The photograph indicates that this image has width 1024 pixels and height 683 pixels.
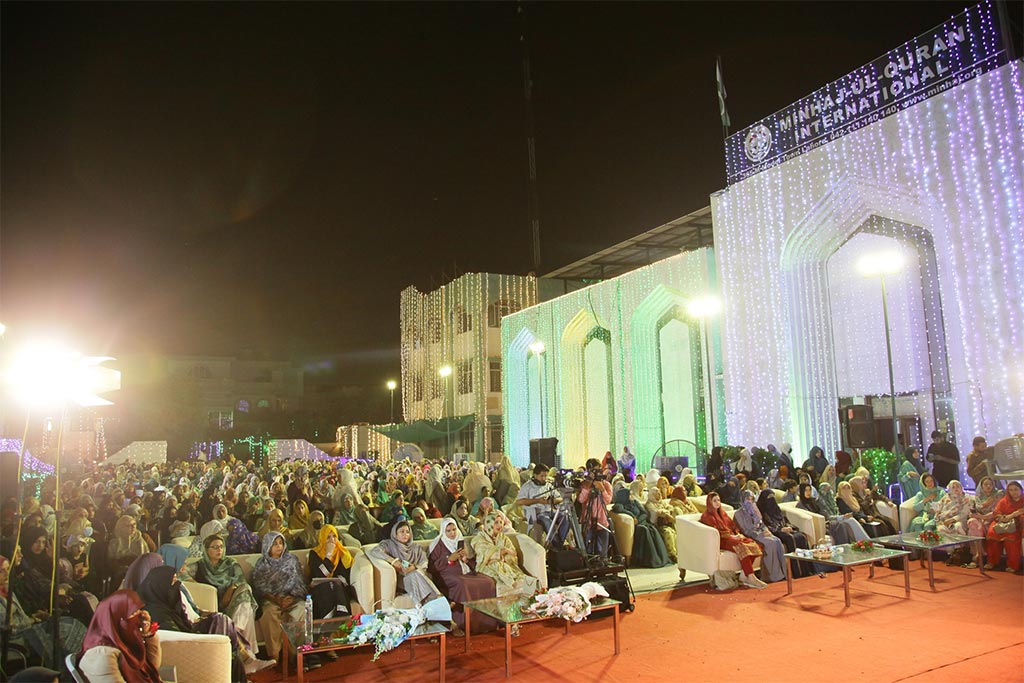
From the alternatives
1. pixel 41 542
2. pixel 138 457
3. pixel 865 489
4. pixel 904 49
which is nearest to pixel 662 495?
pixel 865 489

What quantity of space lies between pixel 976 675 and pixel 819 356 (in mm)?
10642

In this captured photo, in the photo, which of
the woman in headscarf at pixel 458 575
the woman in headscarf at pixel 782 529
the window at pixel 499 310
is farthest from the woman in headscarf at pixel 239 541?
the window at pixel 499 310

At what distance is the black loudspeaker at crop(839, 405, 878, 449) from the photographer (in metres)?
14.2

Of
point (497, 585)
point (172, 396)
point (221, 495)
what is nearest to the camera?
point (497, 585)

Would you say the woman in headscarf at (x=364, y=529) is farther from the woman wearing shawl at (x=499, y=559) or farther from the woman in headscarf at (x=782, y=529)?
the woman in headscarf at (x=782, y=529)

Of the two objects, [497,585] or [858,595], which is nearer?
[497,585]

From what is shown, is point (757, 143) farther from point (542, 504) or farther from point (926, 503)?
point (542, 504)

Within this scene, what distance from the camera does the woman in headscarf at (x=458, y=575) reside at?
238 inches

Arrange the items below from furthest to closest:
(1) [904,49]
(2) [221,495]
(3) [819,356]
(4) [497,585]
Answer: (3) [819,356], (1) [904,49], (2) [221,495], (4) [497,585]

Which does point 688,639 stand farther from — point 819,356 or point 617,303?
point 617,303

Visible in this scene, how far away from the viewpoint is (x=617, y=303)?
19.6 meters

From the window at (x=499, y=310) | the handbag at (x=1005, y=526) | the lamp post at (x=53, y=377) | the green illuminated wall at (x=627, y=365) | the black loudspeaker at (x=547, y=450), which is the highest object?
the window at (x=499, y=310)

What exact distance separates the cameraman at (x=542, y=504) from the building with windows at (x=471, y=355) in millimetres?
17589

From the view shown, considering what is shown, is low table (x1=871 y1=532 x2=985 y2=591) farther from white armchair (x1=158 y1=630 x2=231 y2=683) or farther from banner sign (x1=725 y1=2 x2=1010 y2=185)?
banner sign (x1=725 y1=2 x2=1010 y2=185)
